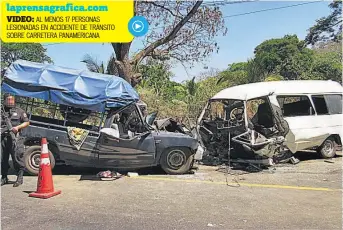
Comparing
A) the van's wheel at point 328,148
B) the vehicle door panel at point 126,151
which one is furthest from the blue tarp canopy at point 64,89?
the van's wheel at point 328,148

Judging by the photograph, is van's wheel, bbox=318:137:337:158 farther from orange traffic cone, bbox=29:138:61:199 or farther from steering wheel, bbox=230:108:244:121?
orange traffic cone, bbox=29:138:61:199

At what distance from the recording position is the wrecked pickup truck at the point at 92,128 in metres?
8.00

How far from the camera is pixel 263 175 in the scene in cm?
848

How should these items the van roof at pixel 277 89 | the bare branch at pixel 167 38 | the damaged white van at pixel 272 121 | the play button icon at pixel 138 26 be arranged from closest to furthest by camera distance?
the damaged white van at pixel 272 121 < the van roof at pixel 277 89 < the play button icon at pixel 138 26 < the bare branch at pixel 167 38

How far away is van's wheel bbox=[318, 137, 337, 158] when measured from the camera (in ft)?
34.9

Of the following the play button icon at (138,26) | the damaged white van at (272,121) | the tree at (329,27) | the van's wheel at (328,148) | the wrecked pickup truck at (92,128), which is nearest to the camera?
the wrecked pickup truck at (92,128)

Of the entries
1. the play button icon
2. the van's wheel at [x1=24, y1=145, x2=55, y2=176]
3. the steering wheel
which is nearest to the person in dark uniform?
the van's wheel at [x1=24, y1=145, x2=55, y2=176]

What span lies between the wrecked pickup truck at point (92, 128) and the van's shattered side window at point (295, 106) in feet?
11.1

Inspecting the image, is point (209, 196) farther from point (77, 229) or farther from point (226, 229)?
point (77, 229)

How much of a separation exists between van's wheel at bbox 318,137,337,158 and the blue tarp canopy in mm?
5704

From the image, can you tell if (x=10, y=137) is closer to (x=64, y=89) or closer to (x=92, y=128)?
(x=64, y=89)

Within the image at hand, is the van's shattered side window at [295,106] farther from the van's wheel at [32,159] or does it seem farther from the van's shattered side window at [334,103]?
the van's wheel at [32,159]

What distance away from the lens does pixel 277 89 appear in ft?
33.2

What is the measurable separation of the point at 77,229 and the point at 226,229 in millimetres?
1873
